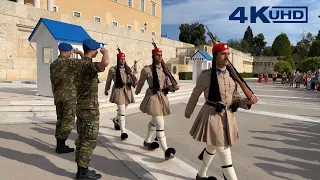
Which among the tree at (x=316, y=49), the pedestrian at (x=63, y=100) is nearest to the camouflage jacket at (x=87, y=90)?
the pedestrian at (x=63, y=100)

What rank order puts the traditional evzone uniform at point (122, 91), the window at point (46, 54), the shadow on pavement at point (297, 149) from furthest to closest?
1. the window at point (46, 54)
2. the traditional evzone uniform at point (122, 91)
3. the shadow on pavement at point (297, 149)

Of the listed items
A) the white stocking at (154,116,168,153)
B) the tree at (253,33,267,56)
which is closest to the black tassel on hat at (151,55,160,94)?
the white stocking at (154,116,168,153)

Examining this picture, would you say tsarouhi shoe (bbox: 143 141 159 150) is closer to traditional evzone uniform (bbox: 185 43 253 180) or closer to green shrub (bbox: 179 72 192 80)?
traditional evzone uniform (bbox: 185 43 253 180)

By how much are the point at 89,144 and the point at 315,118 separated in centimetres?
859

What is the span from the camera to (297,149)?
5855 mm

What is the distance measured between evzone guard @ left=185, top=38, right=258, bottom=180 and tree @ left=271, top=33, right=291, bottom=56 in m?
78.9

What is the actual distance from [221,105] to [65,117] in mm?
3083

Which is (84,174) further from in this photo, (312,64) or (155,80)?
(312,64)

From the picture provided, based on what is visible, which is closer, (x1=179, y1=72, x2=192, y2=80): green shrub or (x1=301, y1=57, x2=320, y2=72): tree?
(x1=179, y1=72, x2=192, y2=80): green shrub

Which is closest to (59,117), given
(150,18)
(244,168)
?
(244,168)

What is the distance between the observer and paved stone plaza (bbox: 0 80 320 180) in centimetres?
435

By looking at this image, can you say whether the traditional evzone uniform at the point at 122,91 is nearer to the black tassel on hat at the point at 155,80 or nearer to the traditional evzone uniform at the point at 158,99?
the traditional evzone uniform at the point at 158,99

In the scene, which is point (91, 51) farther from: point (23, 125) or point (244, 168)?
point (23, 125)

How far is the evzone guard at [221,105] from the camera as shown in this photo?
11.2 ft
